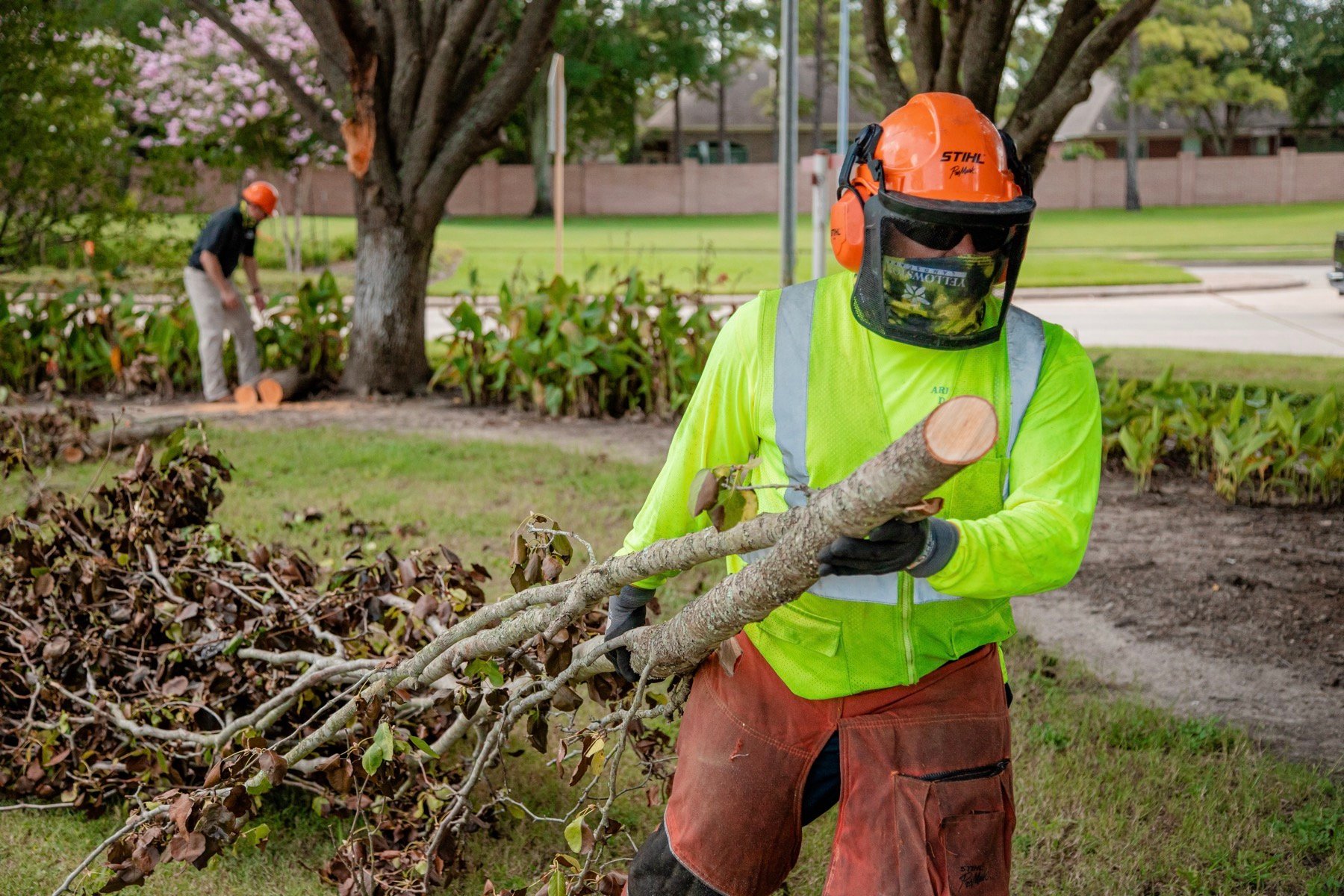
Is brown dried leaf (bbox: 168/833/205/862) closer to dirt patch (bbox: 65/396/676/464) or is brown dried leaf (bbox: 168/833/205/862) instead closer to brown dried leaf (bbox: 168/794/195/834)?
brown dried leaf (bbox: 168/794/195/834)

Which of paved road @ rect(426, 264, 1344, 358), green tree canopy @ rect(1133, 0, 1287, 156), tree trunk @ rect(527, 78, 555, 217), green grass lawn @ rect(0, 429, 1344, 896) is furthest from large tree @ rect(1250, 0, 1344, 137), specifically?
green grass lawn @ rect(0, 429, 1344, 896)

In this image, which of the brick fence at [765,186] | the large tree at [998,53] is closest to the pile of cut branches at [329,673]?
the large tree at [998,53]

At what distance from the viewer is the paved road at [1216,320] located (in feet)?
47.1

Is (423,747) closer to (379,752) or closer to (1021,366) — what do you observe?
(379,752)

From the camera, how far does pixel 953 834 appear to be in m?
2.25

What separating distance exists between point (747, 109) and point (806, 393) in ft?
217

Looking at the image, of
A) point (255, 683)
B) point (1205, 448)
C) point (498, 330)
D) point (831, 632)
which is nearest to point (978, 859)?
point (831, 632)

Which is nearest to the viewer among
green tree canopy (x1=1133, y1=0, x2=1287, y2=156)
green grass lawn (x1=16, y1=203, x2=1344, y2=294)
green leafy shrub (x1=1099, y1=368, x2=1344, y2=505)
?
green leafy shrub (x1=1099, y1=368, x2=1344, y2=505)

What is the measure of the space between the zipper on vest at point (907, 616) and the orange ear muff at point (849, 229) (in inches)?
23.6

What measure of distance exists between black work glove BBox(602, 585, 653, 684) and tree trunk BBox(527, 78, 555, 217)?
155 ft

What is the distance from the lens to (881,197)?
238 cm

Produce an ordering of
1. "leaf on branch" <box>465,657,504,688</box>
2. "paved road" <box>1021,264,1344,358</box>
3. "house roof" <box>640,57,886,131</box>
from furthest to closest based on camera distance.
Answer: "house roof" <box>640,57,886,131</box> → "paved road" <box>1021,264,1344,358</box> → "leaf on branch" <box>465,657,504,688</box>

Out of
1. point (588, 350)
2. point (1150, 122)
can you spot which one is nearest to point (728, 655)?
point (588, 350)

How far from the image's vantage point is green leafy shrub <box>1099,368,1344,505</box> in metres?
7.13
